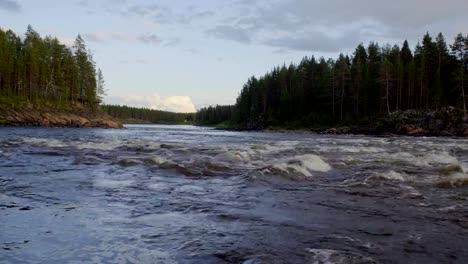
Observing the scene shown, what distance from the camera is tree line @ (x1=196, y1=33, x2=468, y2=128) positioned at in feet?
259

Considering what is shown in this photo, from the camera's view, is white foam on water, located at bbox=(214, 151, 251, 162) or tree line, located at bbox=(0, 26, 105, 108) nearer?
white foam on water, located at bbox=(214, 151, 251, 162)

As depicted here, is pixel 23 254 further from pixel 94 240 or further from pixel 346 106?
pixel 346 106

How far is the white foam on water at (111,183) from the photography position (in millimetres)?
11320

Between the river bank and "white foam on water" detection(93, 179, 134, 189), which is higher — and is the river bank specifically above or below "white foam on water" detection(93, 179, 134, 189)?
above

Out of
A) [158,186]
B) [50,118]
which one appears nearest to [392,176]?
[158,186]

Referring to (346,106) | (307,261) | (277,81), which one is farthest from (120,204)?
(277,81)

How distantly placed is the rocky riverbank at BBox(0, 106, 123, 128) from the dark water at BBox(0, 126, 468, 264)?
6403cm

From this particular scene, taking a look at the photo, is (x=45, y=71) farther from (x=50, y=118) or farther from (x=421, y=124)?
(x=421, y=124)

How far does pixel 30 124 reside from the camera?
73062 mm

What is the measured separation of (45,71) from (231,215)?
10049 cm

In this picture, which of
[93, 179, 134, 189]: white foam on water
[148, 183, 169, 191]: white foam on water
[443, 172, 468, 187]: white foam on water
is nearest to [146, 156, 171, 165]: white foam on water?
[93, 179, 134, 189]: white foam on water

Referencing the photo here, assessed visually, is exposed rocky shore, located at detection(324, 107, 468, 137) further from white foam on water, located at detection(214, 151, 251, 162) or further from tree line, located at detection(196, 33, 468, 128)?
white foam on water, located at detection(214, 151, 251, 162)

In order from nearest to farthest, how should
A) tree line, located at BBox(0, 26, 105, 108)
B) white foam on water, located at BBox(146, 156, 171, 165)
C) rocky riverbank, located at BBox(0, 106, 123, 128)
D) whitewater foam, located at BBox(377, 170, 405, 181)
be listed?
whitewater foam, located at BBox(377, 170, 405, 181) → white foam on water, located at BBox(146, 156, 171, 165) → rocky riverbank, located at BBox(0, 106, 123, 128) → tree line, located at BBox(0, 26, 105, 108)

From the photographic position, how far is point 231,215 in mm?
8320
